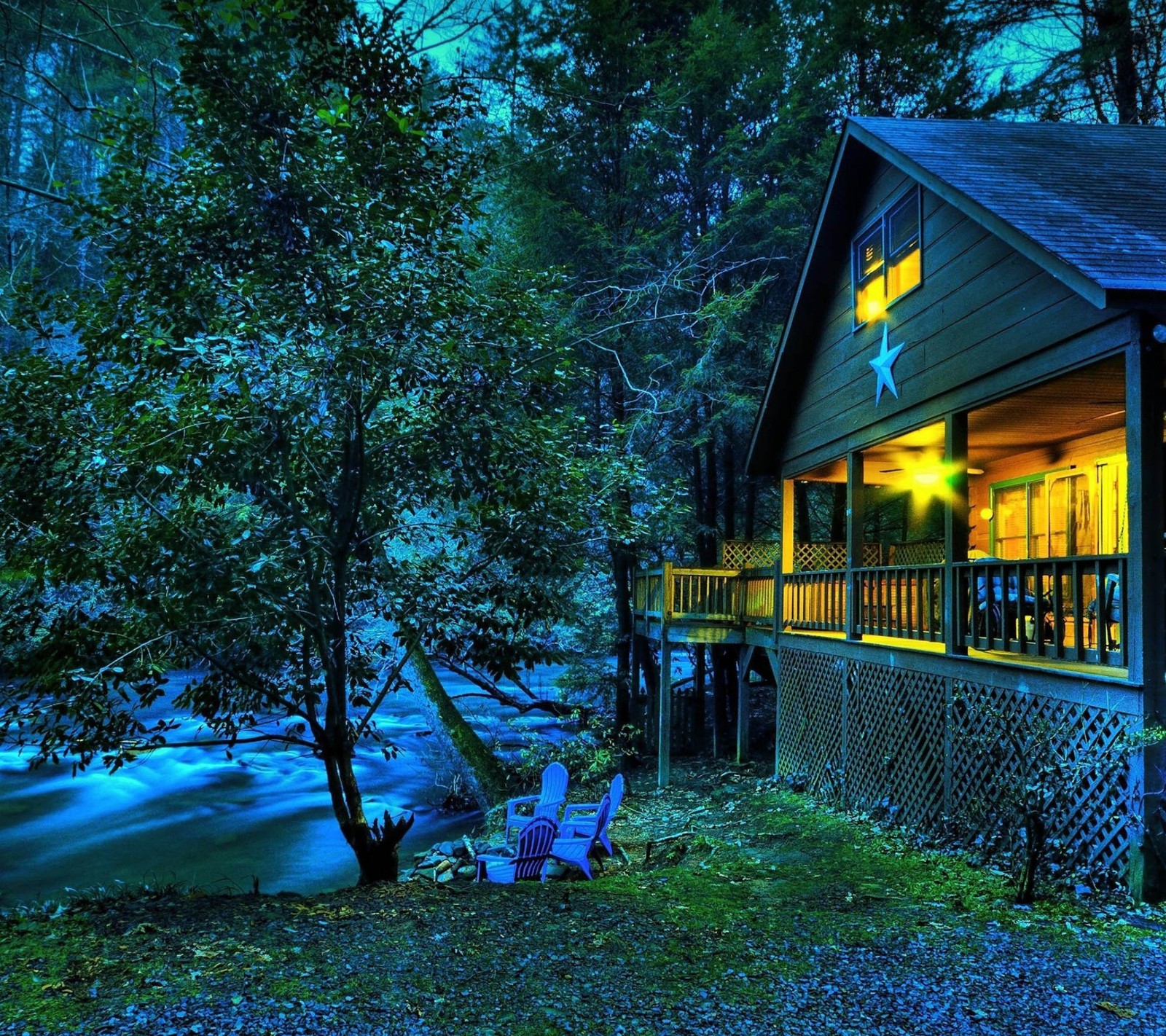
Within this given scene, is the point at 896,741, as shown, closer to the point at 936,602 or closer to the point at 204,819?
the point at 936,602

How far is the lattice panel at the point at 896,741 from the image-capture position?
853 cm

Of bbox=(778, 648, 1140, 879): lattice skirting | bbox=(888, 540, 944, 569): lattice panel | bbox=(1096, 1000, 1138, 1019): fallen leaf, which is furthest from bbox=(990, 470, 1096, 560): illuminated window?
bbox=(1096, 1000, 1138, 1019): fallen leaf

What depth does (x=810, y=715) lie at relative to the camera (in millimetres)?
11930

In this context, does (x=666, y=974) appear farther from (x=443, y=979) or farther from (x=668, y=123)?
(x=668, y=123)

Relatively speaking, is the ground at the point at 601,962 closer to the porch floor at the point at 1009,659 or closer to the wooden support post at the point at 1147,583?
the wooden support post at the point at 1147,583

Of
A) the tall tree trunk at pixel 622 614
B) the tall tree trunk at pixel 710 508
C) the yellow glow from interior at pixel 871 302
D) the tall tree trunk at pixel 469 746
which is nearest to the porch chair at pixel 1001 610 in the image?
the yellow glow from interior at pixel 871 302

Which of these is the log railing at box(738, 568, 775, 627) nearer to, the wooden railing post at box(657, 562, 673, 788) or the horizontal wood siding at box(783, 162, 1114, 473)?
the wooden railing post at box(657, 562, 673, 788)

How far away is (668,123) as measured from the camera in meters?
19.6

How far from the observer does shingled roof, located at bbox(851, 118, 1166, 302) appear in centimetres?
636

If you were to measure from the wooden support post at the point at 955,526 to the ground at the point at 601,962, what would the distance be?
87.3 inches

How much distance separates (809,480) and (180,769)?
13.2 metres

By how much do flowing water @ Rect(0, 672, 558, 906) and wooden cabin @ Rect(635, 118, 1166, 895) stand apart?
5.26 metres

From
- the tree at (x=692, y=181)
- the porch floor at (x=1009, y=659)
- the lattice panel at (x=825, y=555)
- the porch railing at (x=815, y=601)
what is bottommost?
the porch floor at (x=1009, y=659)

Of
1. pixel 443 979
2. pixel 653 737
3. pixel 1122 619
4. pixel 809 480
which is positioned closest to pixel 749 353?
pixel 809 480
